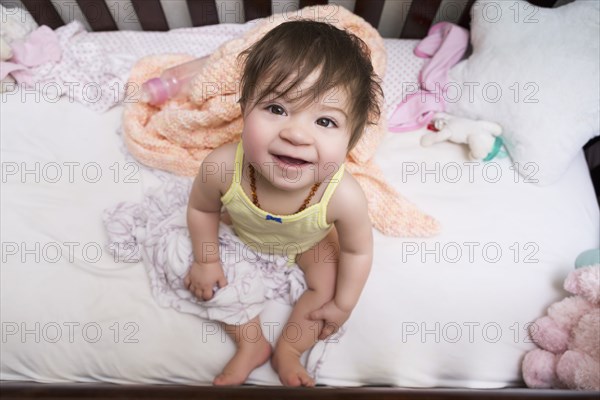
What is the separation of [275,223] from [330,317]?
9.0 inches

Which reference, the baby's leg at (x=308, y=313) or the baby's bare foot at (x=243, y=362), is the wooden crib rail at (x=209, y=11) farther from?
the baby's bare foot at (x=243, y=362)

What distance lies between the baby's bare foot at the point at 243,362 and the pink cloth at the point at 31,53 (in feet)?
2.77

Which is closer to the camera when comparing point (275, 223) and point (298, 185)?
point (298, 185)

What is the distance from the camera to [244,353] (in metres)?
0.91

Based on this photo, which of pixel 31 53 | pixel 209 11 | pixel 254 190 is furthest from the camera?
pixel 209 11

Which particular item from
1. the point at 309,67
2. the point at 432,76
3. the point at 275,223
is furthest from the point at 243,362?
the point at 432,76

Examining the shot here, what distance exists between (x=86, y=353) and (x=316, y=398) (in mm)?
506

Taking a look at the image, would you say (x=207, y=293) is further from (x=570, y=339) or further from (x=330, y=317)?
(x=570, y=339)

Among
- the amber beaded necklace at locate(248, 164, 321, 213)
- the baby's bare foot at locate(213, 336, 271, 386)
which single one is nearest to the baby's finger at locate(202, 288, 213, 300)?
the baby's bare foot at locate(213, 336, 271, 386)

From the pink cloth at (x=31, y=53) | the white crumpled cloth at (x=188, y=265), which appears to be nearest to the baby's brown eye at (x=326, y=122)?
the white crumpled cloth at (x=188, y=265)

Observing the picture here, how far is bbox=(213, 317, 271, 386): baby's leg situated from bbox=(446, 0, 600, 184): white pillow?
0.69 m

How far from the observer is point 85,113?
3.87ft

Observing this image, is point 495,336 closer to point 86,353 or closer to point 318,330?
point 318,330

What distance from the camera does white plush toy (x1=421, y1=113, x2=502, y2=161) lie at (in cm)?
111
